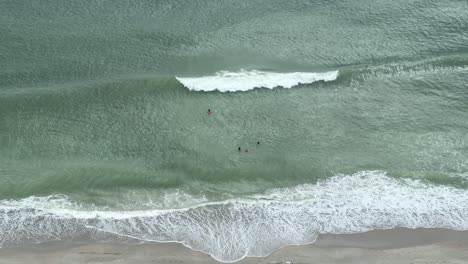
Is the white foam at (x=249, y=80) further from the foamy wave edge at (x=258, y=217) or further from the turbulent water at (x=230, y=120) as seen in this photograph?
the foamy wave edge at (x=258, y=217)

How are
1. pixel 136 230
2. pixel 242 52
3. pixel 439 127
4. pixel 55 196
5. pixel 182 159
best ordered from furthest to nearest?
pixel 242 52, pixel 439 127, pixel 182 159, pixel 55 196, pixel 136 230

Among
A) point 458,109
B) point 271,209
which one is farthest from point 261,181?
point 458,109

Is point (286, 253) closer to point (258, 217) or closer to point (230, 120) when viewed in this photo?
point (258, 217)

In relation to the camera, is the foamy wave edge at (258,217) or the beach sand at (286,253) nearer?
the beach sand at (286,253)

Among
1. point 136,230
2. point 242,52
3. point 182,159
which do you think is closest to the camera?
point 136,230

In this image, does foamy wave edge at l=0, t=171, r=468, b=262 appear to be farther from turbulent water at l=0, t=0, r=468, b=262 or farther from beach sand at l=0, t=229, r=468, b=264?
beach sand at l=0, t=229, r=468, b=264

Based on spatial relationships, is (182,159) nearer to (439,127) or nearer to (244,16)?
(244,16)

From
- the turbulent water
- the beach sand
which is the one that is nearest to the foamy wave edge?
the turbulent water

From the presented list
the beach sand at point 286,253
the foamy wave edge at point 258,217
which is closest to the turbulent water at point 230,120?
the foamy wave edge at point 258,217
